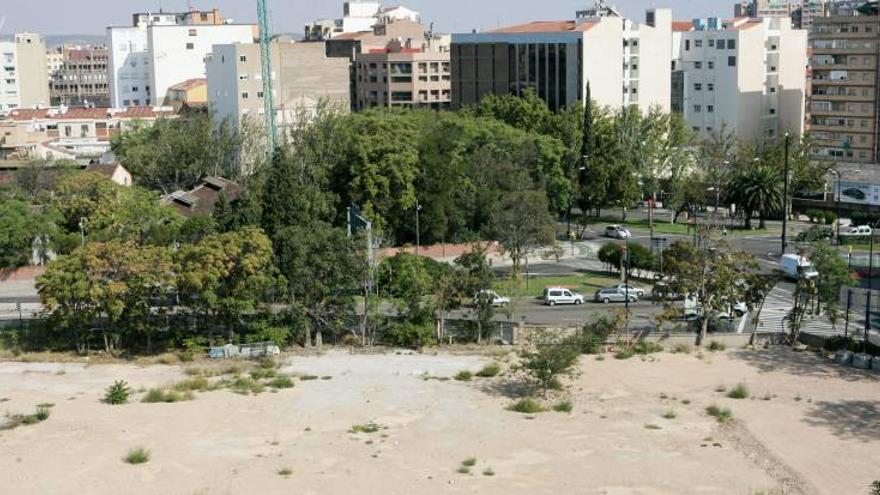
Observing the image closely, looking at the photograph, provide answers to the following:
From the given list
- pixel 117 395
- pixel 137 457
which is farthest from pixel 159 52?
pixel 137 457

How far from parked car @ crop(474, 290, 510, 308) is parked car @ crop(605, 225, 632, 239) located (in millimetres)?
20859

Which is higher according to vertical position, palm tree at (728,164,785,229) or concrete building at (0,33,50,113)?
concrete building at (0,33,50,113)

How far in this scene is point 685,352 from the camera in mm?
42219

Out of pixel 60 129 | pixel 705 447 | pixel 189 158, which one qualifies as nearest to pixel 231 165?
pixel 189 158

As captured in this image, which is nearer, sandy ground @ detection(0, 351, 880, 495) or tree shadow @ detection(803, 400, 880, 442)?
sandy ground @ detection(0, 351, 880, 495)

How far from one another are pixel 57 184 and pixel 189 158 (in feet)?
42.0

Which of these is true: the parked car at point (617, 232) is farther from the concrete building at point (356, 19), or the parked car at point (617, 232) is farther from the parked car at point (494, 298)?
the concrete building at point (356, 19)

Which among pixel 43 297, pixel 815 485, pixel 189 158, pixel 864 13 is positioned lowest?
pixel 815 485

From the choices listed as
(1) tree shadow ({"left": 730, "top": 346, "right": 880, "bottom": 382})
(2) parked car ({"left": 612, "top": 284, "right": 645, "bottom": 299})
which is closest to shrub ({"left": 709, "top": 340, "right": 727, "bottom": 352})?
(1) tree shadow ({"left": 730, "top": 346, "right": 880, "bottom": 382})

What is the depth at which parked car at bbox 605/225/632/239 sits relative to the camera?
2562 inches

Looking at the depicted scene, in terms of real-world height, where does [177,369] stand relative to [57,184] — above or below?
below

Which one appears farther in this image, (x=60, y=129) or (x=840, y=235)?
(x=60, y=129)

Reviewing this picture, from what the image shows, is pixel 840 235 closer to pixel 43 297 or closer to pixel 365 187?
pixel 365 187

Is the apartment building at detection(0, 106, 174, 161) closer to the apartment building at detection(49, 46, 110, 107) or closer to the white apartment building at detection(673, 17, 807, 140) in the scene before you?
the white apartment building at detection(673, 17, 807, 140)
